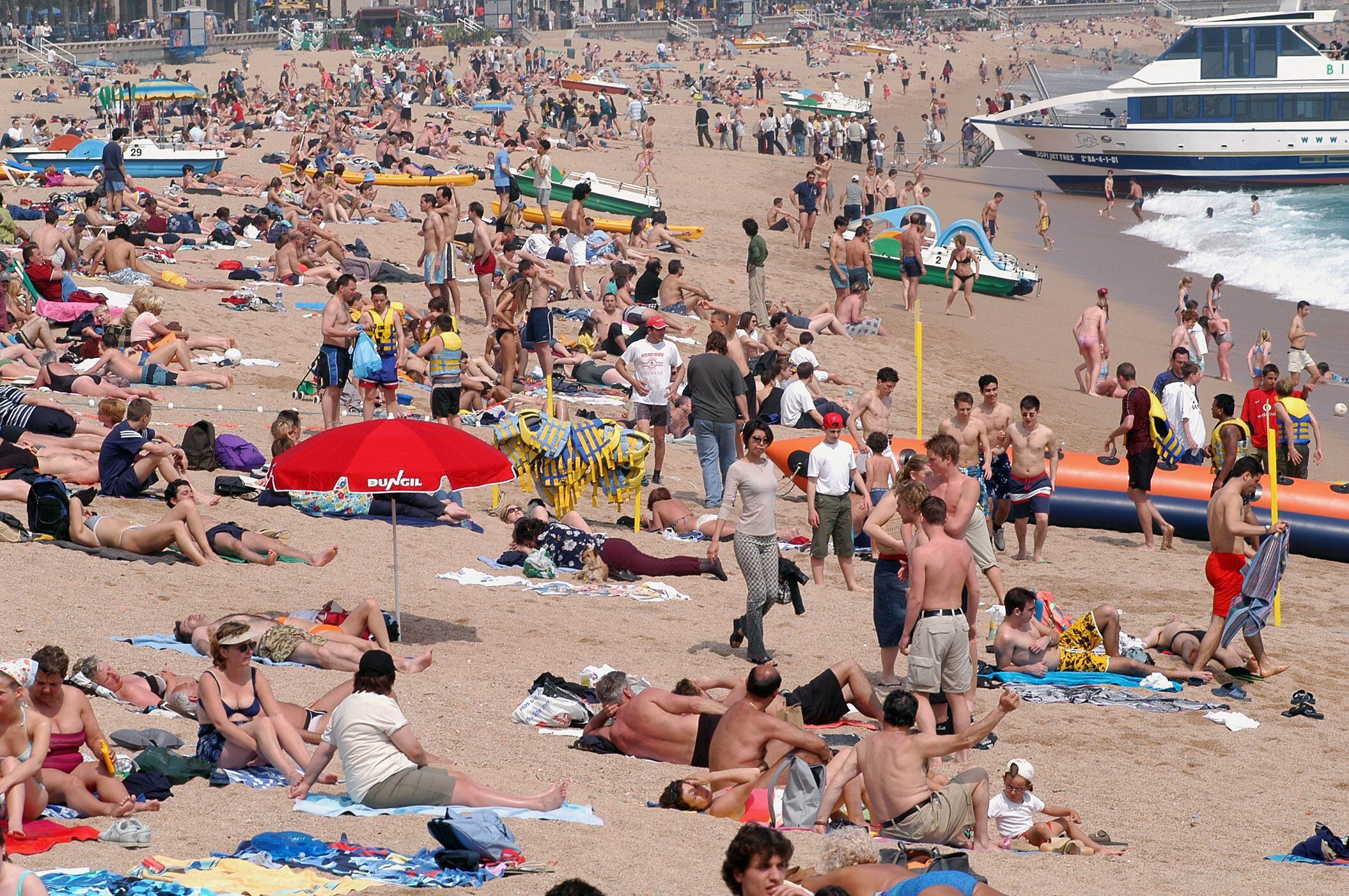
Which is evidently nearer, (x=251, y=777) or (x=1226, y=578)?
(x=251, y=777)

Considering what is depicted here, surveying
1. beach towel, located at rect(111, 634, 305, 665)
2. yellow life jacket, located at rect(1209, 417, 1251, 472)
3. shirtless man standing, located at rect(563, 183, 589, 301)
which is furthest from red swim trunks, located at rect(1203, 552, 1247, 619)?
shirtless man standing, located at rect(563, 183, 589, 301)

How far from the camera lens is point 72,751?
6.12 metres

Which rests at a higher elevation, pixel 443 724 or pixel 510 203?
pixel 510 203

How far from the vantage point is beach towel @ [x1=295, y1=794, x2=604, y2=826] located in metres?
6.17

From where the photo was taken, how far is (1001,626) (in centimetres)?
895

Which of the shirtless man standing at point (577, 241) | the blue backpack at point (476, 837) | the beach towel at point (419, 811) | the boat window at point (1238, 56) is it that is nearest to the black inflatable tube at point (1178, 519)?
the beach towel at point (419, 811)

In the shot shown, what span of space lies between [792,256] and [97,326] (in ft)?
45.8

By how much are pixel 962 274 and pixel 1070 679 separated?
13868 millimetres

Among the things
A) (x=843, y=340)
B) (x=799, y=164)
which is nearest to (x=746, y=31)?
(x=799, y=164)

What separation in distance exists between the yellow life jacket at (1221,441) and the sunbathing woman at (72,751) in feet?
27.7

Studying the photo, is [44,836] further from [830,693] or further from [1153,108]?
[1153,108]

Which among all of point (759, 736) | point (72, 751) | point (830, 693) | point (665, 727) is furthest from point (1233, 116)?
point (72, 751)

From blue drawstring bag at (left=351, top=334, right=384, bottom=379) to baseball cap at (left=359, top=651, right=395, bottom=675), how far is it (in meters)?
6.64

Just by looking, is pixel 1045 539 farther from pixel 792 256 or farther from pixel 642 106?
pixel 642 106
